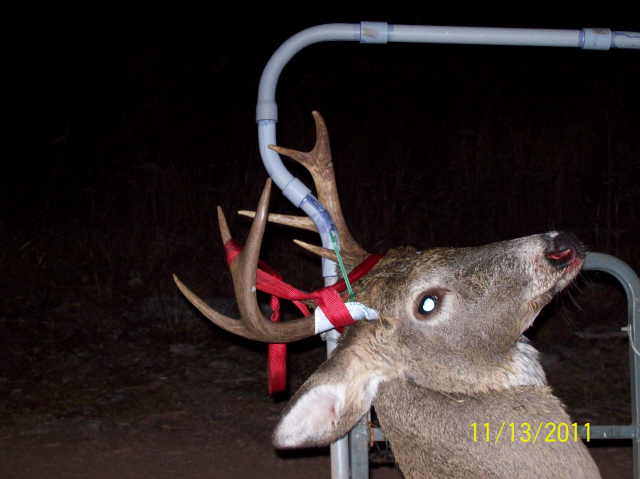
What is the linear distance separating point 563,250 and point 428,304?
1.45ft

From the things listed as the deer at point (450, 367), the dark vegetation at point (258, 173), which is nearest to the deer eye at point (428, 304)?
the deer at point (450, 367)

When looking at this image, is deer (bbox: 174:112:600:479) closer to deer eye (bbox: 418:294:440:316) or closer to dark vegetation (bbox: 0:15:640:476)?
deer eye (bbox: 418:294:440:316)

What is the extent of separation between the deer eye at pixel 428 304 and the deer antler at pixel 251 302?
362 mm

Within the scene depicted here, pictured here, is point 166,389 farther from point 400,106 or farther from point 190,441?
point 400,106

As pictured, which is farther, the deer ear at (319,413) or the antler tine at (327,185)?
the antler tine at (327,185)

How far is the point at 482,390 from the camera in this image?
7.38 ft

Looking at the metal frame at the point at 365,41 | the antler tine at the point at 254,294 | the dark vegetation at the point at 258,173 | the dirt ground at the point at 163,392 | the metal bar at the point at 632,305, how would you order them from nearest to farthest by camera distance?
the antler tine at the point at 254,294 < the metal frame at the point at 365,41 < the metal bar at the point at 632,305 < the dirt ground at the point at 163,392 < the dark vegetation at the point at 258,173

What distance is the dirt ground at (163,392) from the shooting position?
4.17 metres

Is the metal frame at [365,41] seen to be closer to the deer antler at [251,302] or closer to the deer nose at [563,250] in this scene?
the deer nose at [563,250]

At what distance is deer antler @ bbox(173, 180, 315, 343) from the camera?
1950 mm

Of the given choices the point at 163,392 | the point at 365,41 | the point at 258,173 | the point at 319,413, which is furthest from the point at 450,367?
the point at 258,173
